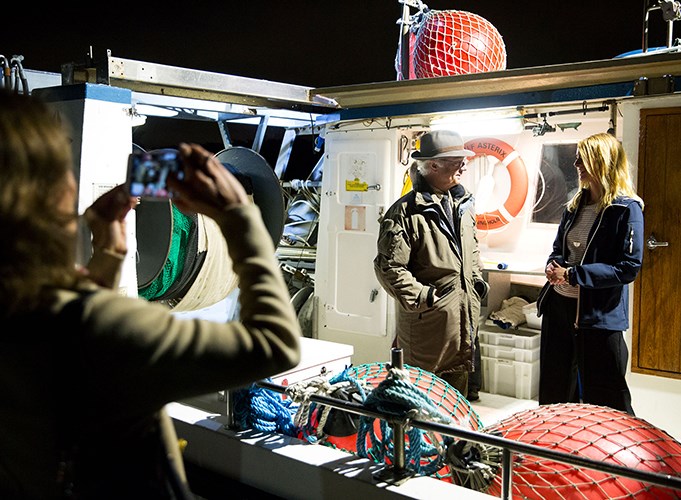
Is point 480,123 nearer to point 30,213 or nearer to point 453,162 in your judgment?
point 453,162

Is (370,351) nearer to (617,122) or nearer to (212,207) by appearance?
(617,122)

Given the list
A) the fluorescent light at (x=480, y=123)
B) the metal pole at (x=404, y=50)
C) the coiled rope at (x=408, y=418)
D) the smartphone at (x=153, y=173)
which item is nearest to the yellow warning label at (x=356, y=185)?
the fluorescent light at (x=480, y=123)

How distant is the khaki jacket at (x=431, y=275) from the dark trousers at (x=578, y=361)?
519 millimetres

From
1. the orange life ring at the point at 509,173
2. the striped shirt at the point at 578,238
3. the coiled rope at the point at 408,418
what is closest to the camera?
the coiled rope at the point at 408,418

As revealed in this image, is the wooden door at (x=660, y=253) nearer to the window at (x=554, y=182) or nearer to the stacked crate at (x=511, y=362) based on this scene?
the stacked crate at (x=511, y=362)

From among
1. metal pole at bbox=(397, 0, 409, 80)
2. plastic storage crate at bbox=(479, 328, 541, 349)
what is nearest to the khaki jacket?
Answer: plastic storage crate at bbox=(479, 328, 541, 349)

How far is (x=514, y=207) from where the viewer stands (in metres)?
7.41

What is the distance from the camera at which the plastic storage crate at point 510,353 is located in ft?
22.2

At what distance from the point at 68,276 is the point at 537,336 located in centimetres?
611

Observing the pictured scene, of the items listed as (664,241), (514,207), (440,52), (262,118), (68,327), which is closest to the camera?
(68,327)

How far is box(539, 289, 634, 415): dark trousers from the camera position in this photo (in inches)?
174


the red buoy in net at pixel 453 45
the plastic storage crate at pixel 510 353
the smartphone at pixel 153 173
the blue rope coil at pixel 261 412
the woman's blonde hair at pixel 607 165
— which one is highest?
the red buoy in net at pixel 453 45

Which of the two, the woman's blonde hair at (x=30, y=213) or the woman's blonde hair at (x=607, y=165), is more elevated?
the woman's blonde hair at (x=607, y=165)

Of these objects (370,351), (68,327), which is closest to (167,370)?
(68,327)
